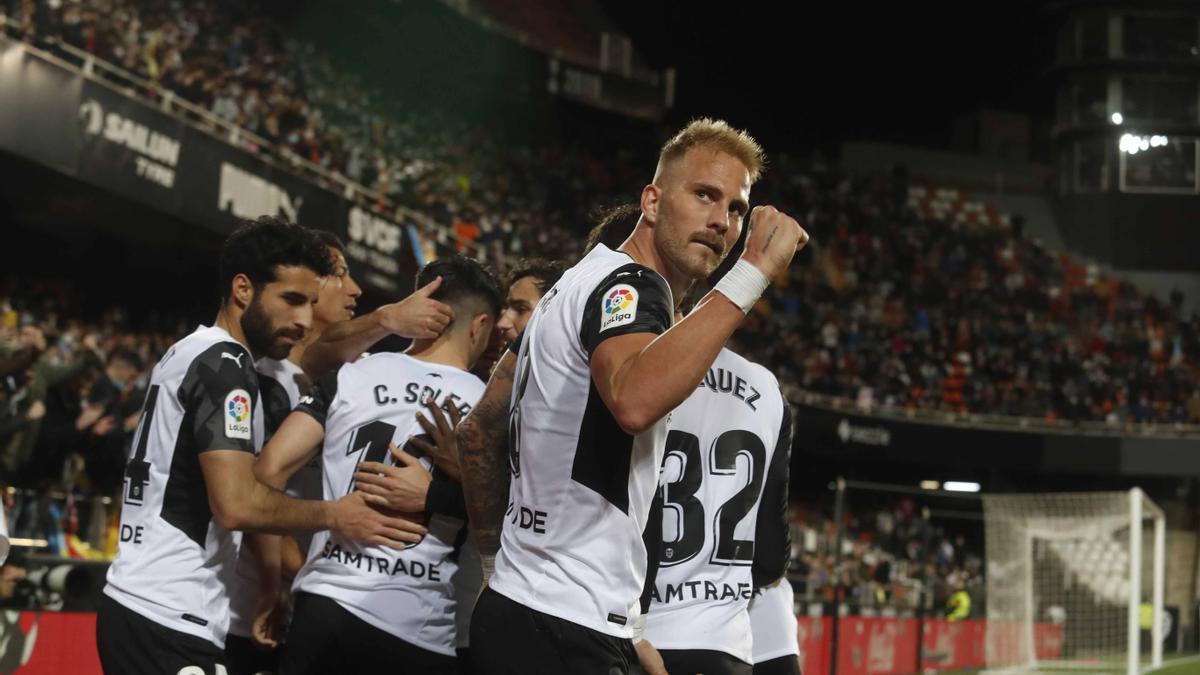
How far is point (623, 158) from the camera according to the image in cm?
3616

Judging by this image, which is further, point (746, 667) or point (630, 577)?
point (746, 667)

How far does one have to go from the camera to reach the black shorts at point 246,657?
15.7 ft

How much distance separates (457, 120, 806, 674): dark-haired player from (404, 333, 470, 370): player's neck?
47.7 inches

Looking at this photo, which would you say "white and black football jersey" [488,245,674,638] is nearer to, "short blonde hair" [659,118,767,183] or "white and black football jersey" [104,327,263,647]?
"short blonde hair" [659,118,767,183]

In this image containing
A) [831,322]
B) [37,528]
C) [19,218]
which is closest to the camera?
[37,528]

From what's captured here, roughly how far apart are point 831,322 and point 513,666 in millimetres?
28963

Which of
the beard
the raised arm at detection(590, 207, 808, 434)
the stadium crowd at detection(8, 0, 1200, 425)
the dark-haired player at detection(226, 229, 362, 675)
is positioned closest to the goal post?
the stadium crowd at detection(8, 0, 1200, 425)

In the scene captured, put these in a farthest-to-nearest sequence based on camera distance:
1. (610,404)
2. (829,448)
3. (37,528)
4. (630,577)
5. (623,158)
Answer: (623,158)
(829,448)
(37,528)
(630,577)
(610,404)

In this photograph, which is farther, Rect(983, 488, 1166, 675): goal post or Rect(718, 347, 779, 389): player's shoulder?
Rect(983, 488, 1166, 675): goal post

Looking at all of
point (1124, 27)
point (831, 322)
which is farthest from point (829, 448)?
point (1124, 27)

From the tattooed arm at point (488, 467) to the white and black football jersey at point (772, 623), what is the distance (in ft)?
5.25

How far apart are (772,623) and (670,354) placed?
2.30 metres

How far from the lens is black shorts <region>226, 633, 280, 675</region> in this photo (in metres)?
4.77

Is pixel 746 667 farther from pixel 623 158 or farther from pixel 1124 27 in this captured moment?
pixel 1124 27
